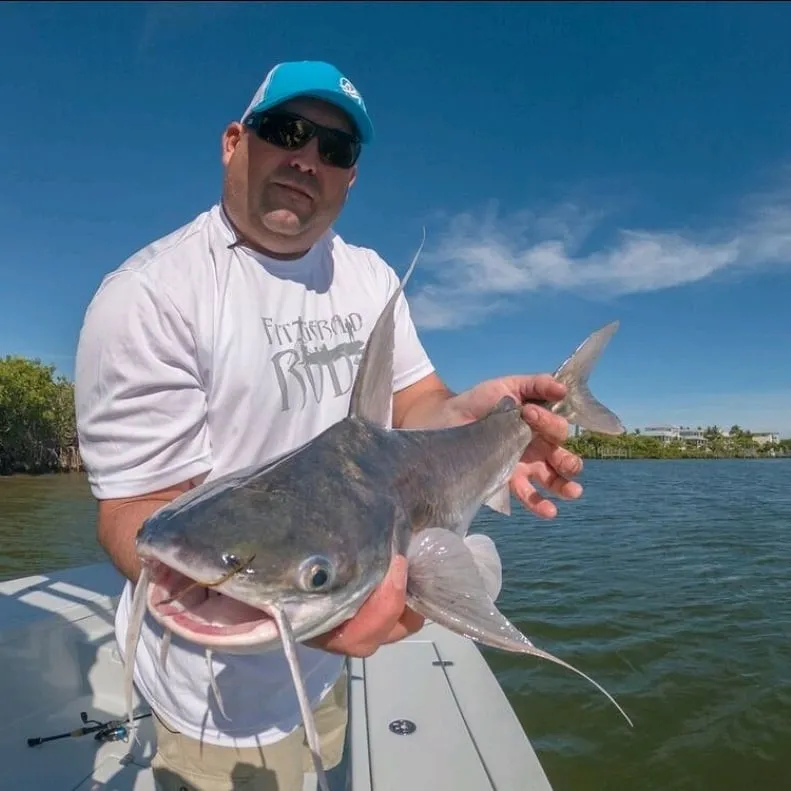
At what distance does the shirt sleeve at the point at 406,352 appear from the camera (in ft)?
8.73

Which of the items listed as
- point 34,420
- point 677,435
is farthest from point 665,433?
point 34,420

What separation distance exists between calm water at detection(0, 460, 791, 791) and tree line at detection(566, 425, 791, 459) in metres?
64.0

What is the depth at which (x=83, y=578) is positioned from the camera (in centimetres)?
438

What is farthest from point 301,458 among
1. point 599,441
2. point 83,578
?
point 599,441

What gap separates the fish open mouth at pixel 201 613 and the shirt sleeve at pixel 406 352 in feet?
4.94

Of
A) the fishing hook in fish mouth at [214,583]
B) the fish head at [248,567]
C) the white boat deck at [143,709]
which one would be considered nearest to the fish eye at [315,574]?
the fish head at [248,567]

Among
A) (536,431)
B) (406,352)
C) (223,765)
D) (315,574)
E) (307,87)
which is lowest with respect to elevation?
(223,765)

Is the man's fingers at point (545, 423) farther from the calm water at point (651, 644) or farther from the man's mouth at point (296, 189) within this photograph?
the calm water at point (651, 644)

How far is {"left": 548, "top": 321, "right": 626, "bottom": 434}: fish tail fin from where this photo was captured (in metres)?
2.99

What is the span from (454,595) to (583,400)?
65.3 inches

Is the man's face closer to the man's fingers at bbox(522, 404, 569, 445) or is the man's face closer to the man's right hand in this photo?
the man's fingers at bbox(522, 404, 569, 445)

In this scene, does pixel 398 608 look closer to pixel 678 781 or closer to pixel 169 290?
pixel 169 290

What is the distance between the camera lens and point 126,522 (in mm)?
1768

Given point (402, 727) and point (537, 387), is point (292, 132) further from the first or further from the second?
point (402, 727)
